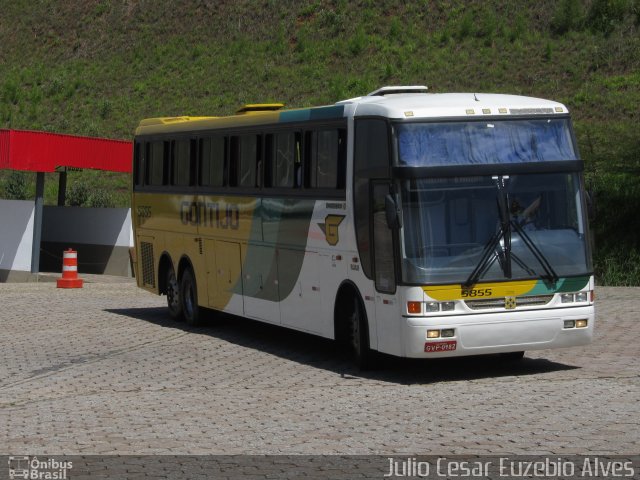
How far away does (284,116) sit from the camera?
16609 millimetres

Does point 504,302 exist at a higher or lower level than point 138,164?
lower

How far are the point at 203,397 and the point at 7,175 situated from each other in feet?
149

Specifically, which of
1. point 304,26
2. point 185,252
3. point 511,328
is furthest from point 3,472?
point 304,26

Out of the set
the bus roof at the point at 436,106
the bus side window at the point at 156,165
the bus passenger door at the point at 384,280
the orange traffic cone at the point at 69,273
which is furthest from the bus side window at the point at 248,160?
the orange traffic cone at the point at 69,273

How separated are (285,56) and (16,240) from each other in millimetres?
36423

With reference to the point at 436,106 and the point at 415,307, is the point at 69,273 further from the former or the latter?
the point at 415,307

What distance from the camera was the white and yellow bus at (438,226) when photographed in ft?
43.7

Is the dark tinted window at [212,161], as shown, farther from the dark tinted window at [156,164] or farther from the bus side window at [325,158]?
the bus side window at [325,158]

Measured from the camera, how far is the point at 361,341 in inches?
567

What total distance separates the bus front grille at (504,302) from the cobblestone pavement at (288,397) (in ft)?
A: 2.53

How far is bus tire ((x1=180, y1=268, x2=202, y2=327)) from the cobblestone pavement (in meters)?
0.41

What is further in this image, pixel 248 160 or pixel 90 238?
pixel 90 238

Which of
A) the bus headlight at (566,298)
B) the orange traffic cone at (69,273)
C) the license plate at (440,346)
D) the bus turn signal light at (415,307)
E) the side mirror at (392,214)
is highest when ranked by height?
the side mirror at (392,214)

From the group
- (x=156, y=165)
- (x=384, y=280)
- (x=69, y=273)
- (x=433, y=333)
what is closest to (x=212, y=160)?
(x=156, y=165)
